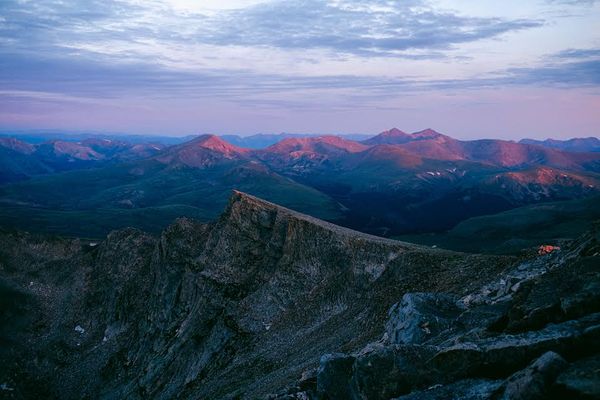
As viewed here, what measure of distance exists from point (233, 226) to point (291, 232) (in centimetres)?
1110

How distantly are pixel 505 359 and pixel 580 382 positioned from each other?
443 centimetres

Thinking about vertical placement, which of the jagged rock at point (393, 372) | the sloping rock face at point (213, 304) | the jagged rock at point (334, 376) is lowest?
the sloping rock face at point (213, 304)

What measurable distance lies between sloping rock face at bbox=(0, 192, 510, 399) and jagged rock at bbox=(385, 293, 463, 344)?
62 cm

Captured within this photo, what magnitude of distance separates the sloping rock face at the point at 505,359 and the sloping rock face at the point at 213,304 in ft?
15.2

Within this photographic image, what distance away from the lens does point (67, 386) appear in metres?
72.4

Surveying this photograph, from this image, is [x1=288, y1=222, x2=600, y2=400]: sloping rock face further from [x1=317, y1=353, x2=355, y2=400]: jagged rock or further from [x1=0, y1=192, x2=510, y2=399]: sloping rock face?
[x1=0, y1=192, x2=510, y2=399]: sloping rock face

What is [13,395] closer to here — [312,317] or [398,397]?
[312,317]

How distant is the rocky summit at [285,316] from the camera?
1819cm

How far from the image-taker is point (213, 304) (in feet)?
219

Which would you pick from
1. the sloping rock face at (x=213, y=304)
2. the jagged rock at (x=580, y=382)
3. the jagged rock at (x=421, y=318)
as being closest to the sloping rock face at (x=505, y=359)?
the jagged rock at (x=580, y=382)

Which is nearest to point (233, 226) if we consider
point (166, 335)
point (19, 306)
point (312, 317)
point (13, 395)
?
point (166, 335)

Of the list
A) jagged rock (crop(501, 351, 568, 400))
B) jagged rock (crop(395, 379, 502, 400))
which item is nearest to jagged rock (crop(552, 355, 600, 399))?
jagged rock (crop(501, 351, 568, 400))

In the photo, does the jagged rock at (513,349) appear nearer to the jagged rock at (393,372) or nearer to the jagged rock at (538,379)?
the jagged rock at (393,372)

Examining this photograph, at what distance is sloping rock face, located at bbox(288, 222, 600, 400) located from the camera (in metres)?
13.9
